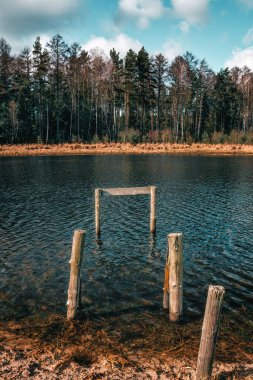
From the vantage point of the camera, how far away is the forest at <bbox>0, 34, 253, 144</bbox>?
64062mm

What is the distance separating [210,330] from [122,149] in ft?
183

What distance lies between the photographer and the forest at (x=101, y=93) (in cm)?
6406

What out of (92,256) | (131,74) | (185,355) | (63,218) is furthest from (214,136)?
(185,355)

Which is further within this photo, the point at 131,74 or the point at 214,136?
the point at 131,74

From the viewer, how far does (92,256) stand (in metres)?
11.5

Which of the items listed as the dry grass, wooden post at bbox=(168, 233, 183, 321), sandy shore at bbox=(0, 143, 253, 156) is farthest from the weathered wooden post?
sandy shore at bbox=(0, 143, 253, 156)

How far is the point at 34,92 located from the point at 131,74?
20564 millimetres

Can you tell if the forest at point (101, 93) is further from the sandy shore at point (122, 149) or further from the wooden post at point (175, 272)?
the wooden post at point (175, 272)

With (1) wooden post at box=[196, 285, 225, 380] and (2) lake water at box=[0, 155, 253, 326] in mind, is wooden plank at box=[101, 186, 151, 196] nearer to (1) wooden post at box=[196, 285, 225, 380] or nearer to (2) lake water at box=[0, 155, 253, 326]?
(2) lake water at box=[0, 155, 253, 326]

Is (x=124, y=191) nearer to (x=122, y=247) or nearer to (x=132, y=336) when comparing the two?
(x=122, y=247)

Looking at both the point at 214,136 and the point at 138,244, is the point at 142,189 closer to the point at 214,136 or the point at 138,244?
the point at 138,244

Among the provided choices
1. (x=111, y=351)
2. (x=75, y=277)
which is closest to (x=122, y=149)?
(x=75, y=277)

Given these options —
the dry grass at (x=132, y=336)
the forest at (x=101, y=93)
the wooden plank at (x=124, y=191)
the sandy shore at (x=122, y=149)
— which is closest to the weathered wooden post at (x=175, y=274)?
the dry grass at (x=132, y=336)

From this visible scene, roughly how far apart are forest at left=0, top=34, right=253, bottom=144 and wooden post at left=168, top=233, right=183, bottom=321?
57.2 m
